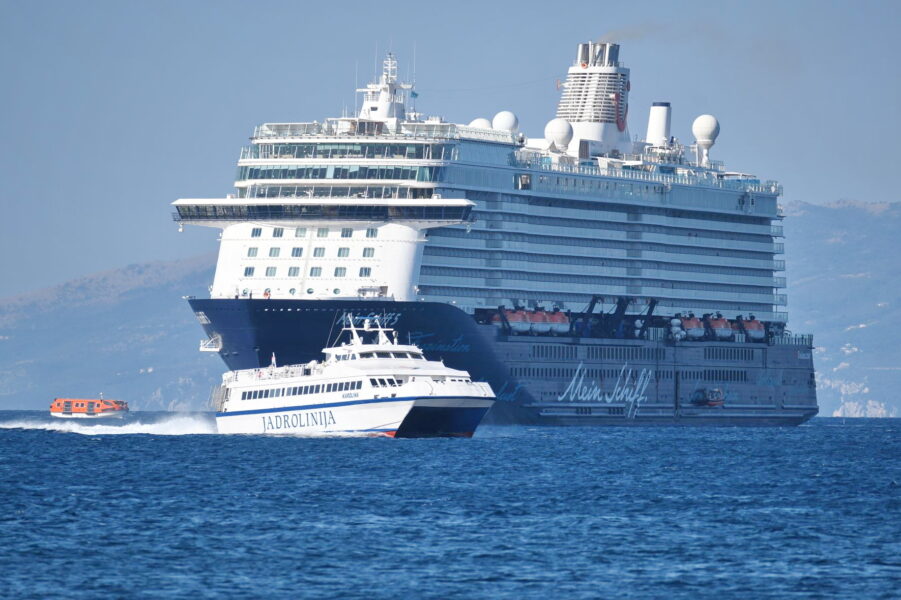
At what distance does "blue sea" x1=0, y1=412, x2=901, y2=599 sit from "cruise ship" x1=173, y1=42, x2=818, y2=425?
18452mm

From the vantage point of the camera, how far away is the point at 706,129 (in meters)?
141

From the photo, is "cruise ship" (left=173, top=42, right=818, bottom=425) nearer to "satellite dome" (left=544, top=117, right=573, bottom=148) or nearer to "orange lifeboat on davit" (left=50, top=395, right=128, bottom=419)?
"satellite dome" (left=544, top=117, right=573, bottom=148)

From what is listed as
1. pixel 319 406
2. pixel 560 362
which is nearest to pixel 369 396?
pixel 319 406

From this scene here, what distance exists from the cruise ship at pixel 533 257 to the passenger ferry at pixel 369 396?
10846mm

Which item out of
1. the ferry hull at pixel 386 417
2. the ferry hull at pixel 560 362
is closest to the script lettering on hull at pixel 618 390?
the ferry hull at pixel 560 362

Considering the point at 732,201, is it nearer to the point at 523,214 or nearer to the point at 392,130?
the point at 523,214

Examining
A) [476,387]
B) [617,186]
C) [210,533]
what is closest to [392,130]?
[617,186]

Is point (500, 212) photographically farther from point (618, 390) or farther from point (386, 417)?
point (386, 417)

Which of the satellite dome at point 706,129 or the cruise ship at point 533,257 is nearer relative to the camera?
the cruise ship at point 533,257

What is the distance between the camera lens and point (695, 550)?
5366 cm

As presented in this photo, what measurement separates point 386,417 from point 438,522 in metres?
30.1

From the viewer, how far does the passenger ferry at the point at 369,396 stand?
8838 cm

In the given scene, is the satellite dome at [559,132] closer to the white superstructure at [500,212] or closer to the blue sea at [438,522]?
the white superstructure at [500,212]

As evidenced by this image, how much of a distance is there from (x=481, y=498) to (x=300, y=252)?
4623 cm
